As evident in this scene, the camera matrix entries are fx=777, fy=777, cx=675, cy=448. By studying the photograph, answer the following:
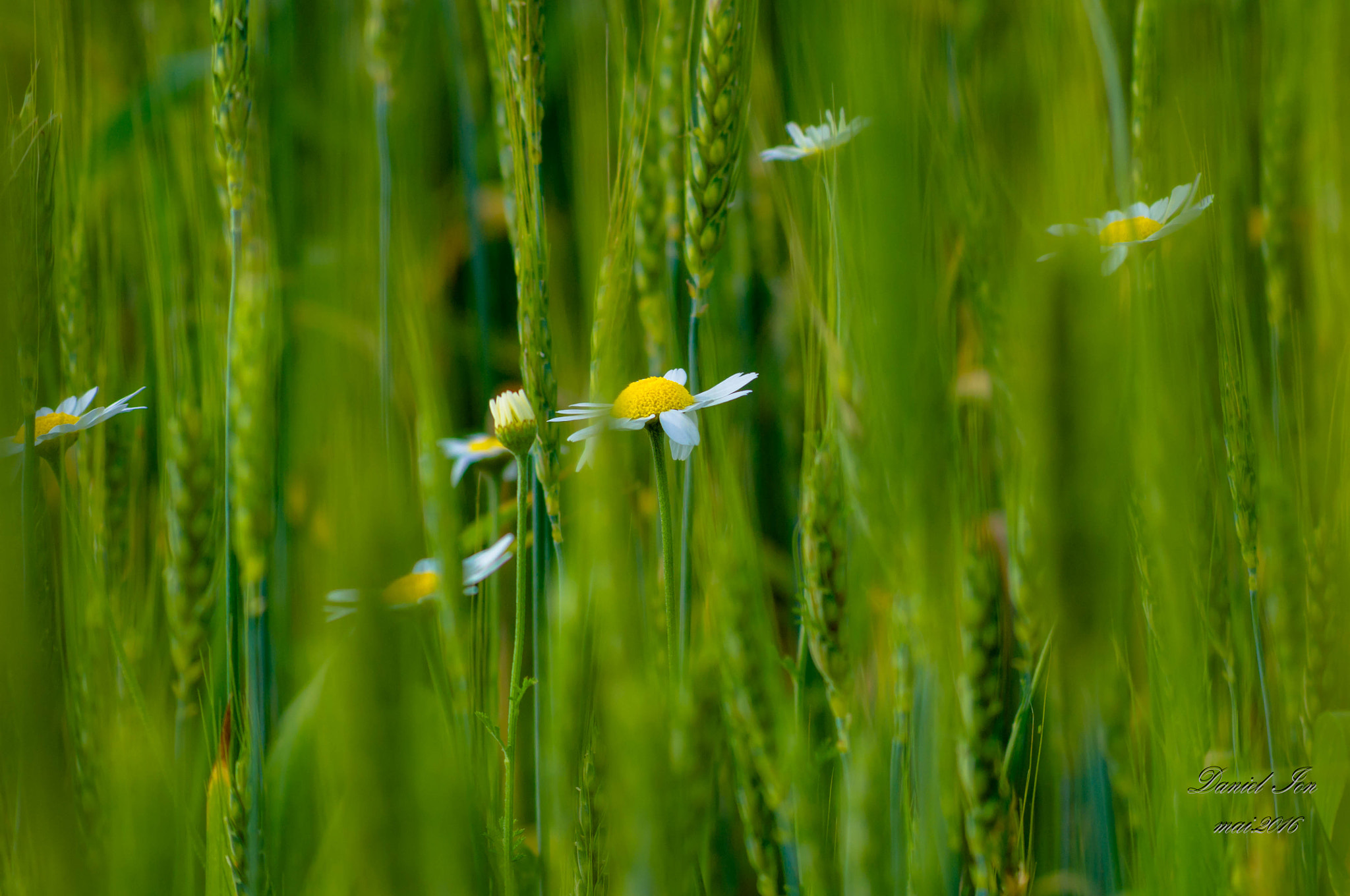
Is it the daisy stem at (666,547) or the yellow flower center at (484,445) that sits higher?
the yellow flower center at (484,445)

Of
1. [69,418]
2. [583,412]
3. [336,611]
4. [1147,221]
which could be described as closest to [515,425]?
[583,412]

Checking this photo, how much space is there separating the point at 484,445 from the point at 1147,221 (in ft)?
1.53

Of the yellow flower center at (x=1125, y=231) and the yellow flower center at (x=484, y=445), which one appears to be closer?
the yellow flower center at (x=1125, y=231)

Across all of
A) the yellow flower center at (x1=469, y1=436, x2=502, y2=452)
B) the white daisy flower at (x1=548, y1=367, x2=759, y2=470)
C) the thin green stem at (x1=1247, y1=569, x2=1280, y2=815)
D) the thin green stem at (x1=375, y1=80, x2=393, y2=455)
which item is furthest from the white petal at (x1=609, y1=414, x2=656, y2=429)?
the thin green stem at (x1=1247, y1=569, x2=1280, y2=815)

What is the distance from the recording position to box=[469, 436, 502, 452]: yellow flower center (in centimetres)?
59

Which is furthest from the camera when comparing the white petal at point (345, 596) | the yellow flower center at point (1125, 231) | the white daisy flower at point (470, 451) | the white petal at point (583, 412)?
the white daisy flower at point (470, 451)

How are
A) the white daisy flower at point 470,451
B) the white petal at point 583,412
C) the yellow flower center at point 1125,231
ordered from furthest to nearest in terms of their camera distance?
the white daisy flower at point 470,451 → the yellow flower center at point 1125,231 → the white petal at point 583,412

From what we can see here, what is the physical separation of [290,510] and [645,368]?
11.5 inches

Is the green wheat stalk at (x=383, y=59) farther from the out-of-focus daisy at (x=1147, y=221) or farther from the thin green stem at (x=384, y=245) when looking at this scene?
the out-of-focus daisy at (x=1147, y=221)

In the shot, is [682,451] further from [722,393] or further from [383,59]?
[383,59]

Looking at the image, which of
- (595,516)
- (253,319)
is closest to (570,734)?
(595,516)

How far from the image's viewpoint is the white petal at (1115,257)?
44cm

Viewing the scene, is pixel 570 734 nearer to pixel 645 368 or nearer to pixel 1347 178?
pixel 645 368

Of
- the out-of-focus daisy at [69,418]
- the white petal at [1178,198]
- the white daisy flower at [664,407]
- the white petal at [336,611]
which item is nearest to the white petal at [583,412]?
the white daisy flower at [664,407]
